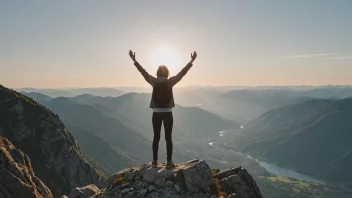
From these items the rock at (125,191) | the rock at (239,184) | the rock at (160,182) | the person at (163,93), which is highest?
the person at (163,93)

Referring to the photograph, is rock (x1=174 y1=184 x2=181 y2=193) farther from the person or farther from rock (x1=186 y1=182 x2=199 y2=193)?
the person

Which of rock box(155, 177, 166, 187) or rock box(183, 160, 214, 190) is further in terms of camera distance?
rock box(183, 160, 214, 190)

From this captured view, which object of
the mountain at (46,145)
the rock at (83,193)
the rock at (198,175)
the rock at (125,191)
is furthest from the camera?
the mountain at (46,145)

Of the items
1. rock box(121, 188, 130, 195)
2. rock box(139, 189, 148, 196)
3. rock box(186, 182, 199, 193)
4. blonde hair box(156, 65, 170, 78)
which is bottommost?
rock box(121, 188, 130, 195)

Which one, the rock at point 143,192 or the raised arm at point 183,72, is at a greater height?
the raised arm at point 183,72

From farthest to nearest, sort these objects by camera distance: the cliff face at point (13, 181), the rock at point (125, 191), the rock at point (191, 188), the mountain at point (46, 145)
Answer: the mountain at point (46, 145), the cliff face at point (13, 181), the rock at point (125, 191), the rock at point (191, 188)

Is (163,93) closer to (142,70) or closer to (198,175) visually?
(142,70)

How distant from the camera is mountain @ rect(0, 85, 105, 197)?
139625mm

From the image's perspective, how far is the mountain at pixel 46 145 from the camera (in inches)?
5497

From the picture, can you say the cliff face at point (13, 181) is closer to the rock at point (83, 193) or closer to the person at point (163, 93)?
the rock at point (83, 193)

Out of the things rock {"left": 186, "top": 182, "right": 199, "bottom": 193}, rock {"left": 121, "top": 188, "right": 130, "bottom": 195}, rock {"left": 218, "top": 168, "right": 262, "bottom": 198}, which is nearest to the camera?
rock {"left": 186, "top": 182, "right": 199, "bottom": 193}

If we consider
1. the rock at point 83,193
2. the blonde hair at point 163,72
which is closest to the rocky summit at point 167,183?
the blonde hair at point 163,72

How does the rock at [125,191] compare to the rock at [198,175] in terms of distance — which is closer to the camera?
the rock at [198,175]

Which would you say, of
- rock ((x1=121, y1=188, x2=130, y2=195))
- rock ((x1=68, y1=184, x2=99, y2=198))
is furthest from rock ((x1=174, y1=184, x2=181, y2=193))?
rock ((x1=68, y1=184, x2=99, y2=198))
